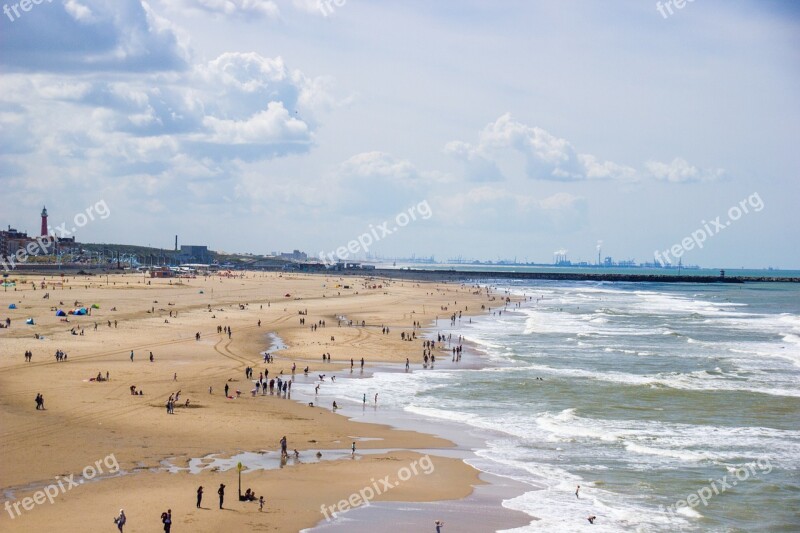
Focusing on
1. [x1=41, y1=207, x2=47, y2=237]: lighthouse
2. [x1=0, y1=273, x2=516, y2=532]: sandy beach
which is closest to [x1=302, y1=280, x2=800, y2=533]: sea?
[x1=0, y1=273, x2=516, y2=532]: sandy beach

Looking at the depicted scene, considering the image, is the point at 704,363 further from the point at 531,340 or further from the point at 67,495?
the point at 67,495

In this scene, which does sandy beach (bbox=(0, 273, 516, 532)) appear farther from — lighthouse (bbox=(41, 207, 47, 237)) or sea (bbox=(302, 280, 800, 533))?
lighthouse (bbox=(41, 207, 47, 237))

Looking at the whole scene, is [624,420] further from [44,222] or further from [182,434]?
[44,222]

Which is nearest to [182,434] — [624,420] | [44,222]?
[624,420]

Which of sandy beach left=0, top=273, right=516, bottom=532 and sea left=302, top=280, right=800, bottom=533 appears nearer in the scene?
sandy beach left=0, top=273, right=516, bottom=532

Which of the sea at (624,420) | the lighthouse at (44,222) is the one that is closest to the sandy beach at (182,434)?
the sea at (624,420)

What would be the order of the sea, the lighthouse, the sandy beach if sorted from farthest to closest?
the lighthouse
the sea
the sandy beach

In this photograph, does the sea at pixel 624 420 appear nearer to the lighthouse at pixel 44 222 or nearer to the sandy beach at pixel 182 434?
the sandy beach at pixel 182 434
